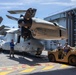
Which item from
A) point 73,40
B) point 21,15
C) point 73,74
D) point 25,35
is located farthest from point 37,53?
point 73,40

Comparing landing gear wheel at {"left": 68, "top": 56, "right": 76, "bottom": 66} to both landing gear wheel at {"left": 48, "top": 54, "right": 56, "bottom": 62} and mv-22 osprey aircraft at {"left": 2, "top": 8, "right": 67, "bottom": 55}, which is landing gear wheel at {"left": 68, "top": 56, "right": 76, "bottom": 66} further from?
mv-22 osprey aircraft at {"left": 2, "top": 8, "right": 67, "bottom": 55}

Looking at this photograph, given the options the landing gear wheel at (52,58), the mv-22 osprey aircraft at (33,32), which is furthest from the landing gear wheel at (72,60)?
the mv-22 osprey aircraft at (33,32)

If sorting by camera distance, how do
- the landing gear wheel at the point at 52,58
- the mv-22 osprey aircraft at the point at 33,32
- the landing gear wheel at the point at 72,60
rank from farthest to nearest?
1. the landing gear wheel at the point at 52,58
2. the mv-22 osprey aircraft at the point at 33,32
3. the landing gear wheel at the point at 72,60

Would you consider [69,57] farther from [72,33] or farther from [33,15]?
[72,33]

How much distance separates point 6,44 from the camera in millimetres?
24203

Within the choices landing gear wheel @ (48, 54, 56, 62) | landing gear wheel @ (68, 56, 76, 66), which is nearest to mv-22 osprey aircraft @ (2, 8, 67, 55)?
landing gear wheel @ (48, 54, 56, 62)

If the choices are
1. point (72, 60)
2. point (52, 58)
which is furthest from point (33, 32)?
point (72, 60)

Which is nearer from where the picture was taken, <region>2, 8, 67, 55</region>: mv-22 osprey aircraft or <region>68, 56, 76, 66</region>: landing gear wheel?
<region>68, 56, 76, 66</region>: landing gear wheel

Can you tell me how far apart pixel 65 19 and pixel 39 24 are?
20759 mm

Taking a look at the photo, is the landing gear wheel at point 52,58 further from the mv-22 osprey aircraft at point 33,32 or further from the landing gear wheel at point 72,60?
the landing gear wheel at point 72,60

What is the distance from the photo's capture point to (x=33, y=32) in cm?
1767

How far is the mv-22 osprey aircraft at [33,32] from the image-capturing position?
1756 centimetres

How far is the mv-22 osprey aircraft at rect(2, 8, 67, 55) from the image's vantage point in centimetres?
1756

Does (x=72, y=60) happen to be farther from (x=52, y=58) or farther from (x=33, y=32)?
(x=33, y=32)
